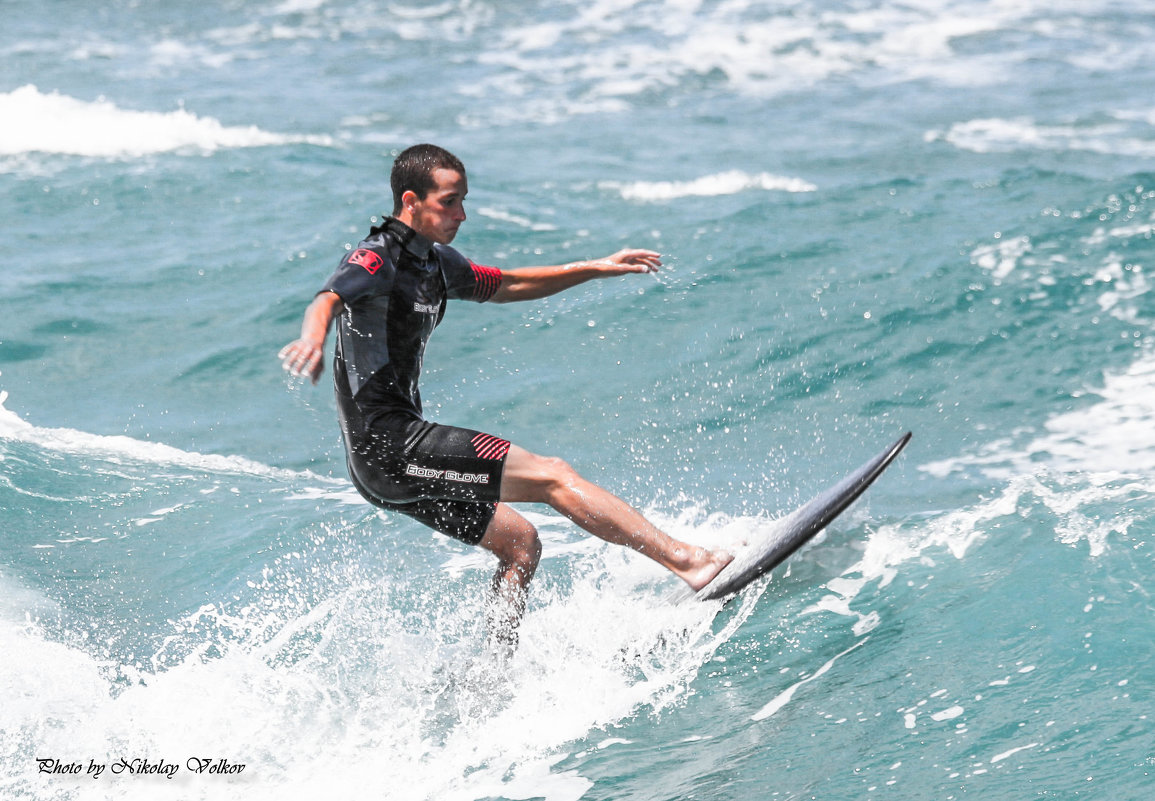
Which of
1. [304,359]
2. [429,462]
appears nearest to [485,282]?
[429,462]

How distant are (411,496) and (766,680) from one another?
1.67 meters

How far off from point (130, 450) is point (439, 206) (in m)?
4.51

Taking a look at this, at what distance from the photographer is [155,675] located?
18.6 ft

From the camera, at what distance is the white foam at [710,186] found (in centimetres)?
1452

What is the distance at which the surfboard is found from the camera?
5.33 meters

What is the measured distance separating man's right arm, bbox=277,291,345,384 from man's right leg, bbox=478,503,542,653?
3.90 feet

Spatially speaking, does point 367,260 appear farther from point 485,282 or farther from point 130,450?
point 130,450

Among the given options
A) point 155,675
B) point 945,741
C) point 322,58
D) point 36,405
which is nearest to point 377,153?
point 322,58

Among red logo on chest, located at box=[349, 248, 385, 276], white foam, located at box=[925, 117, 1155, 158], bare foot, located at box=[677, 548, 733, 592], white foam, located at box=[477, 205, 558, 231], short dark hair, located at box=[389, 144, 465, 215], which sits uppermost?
short dark hair, located at box=[389, 144, 465, 215]

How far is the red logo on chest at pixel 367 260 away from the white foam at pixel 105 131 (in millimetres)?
11875

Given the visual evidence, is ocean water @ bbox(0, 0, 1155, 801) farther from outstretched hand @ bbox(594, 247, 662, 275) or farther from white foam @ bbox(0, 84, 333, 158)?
outstretched hand @ bbox(594, 247, 662, 275)

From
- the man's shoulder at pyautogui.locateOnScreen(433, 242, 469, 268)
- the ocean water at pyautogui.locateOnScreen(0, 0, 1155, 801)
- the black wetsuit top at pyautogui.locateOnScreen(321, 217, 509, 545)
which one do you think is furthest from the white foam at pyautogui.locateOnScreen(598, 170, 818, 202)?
the black wetsuit top at pyautogui.locateOnScreen(321, 217, 509, 545)

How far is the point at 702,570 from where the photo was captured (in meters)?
5.34

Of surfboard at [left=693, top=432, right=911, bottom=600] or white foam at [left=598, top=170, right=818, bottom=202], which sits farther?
white foam at [left=598, top=170, right=818, bottom=202]
